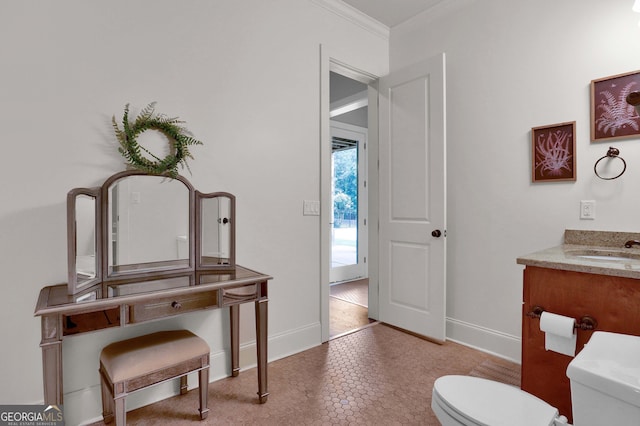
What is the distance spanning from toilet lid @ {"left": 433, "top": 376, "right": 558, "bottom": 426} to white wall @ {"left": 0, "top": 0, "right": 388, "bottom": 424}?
1.48m

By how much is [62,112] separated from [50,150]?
0.66ft

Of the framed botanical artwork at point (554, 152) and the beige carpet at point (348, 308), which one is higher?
the framed botanical artwork at point (554, 152)

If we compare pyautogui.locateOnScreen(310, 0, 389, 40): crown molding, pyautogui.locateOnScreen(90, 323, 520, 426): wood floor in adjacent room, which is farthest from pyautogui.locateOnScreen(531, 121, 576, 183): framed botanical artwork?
pyautogui.locateOnScreen(310, 0, 389, 40): crown molding

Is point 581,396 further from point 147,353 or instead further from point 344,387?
point 147,353

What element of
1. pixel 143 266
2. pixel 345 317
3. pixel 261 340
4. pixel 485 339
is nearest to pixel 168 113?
pixel 143 266

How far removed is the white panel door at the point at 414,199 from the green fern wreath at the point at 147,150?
174 centimetres

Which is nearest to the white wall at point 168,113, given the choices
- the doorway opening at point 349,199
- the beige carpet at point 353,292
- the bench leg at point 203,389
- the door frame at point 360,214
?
the bench leg at point 203,389

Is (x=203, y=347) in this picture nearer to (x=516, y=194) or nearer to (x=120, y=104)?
(x=120, y=104)

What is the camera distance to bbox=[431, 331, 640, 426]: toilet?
0.75 m

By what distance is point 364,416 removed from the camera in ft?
5.81

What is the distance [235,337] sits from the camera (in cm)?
215

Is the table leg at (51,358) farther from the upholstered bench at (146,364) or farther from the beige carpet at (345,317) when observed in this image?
A: the beige carpet at (345,317)

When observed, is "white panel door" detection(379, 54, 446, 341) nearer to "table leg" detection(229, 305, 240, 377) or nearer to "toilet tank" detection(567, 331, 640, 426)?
"table leg" detection(229, 305, 240, 377)

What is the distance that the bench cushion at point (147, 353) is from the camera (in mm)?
1472
